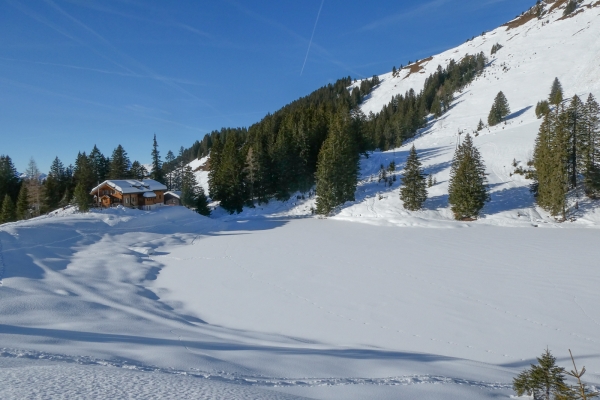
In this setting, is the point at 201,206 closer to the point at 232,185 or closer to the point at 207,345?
the point at 232,185

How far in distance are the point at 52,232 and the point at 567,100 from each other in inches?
2740

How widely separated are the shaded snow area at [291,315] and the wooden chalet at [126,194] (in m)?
18.4

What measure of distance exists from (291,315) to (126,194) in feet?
126

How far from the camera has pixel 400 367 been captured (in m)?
6.85

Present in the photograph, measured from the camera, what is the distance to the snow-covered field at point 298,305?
569cm

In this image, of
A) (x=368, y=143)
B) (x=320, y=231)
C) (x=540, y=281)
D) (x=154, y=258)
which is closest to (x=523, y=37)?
(x=368, y=143)

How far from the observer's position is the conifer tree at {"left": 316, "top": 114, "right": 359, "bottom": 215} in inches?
1507

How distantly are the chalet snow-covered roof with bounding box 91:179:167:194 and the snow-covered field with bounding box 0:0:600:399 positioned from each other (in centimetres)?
1007

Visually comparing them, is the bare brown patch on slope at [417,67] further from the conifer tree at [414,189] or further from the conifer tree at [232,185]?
the conifer tree at [414,189]

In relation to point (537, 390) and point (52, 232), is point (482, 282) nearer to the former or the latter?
point (537, 390)

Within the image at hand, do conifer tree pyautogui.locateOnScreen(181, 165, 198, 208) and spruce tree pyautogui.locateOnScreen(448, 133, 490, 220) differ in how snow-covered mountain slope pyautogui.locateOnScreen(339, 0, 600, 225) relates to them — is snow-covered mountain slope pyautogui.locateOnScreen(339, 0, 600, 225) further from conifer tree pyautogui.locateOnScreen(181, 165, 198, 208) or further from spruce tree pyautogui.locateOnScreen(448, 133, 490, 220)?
conifer tree pyautogui.locateOnScreen(181, 165, 198, 208)

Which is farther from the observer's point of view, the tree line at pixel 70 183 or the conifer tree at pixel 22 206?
the tree line at pixel 70 183

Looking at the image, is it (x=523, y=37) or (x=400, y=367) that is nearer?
(x=400, y=367)

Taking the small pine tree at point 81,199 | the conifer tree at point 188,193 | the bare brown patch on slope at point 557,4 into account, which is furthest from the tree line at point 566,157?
the bare brown patch on slope at point 557,4
